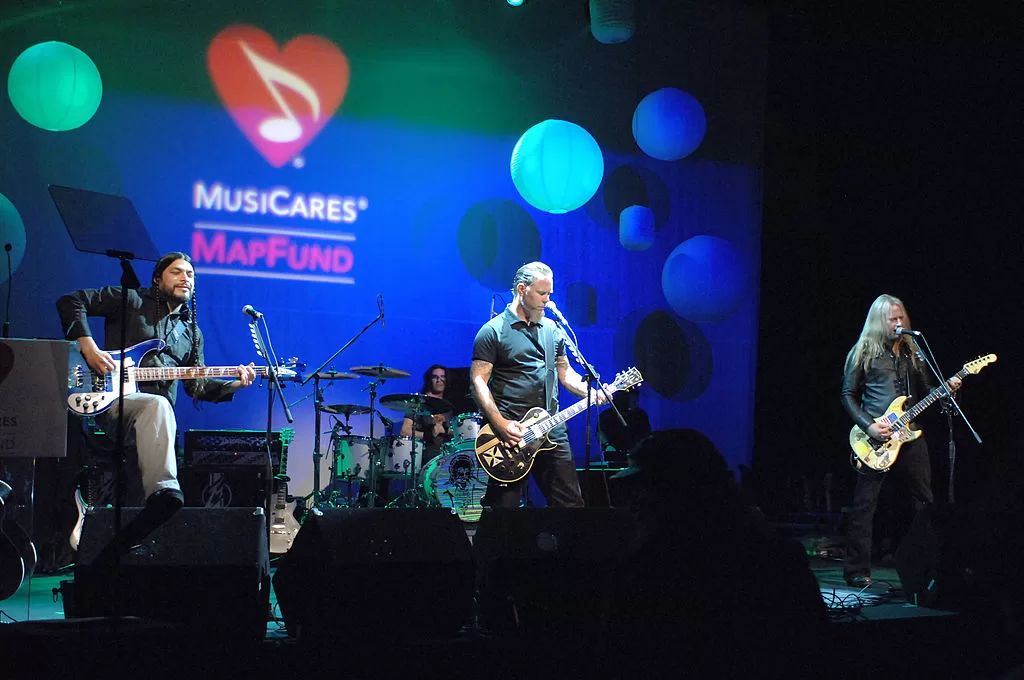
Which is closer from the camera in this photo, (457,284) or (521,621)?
(521,621)

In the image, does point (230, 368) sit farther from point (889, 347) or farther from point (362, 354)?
point (889, 347)

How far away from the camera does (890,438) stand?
22.3 ft

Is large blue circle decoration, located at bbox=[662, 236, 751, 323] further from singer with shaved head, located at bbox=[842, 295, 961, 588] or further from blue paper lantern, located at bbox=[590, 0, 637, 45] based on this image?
singer with shaved head, located at bbox=[842, 295, 961, 588]

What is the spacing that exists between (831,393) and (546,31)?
16.5 ft

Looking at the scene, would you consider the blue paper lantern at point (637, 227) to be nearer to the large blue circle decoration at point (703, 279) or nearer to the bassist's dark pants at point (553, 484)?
the large blue circle decoration at point (703, 279)

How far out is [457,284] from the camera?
A: 9.66 m

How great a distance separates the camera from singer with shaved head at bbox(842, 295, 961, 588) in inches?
267

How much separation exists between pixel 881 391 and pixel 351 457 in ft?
15.6

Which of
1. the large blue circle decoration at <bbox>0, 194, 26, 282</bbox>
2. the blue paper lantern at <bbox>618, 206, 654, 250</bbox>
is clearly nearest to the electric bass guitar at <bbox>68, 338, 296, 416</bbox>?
the large blue circle decoration at <bbox>0, 194, 26, 282</bbox>

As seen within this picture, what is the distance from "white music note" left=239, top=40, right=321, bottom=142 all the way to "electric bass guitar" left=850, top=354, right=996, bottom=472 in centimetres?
591

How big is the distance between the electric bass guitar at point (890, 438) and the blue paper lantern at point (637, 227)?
359 cm

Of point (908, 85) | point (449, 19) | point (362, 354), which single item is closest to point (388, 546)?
point (362, 354)

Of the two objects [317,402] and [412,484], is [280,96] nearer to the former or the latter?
[317,402]

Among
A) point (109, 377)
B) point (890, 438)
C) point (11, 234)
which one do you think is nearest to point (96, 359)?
point (109, 377)
